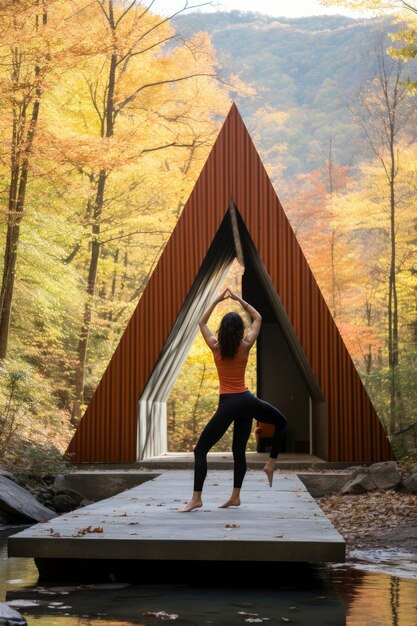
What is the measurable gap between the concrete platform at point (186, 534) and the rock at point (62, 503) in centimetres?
402

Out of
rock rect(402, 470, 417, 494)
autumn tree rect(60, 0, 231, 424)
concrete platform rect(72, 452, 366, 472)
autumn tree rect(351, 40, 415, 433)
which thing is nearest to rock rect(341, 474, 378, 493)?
rock rect(402, 470, 417, 494)

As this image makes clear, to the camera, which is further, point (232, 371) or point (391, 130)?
point (391, 130)

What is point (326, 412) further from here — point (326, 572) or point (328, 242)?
point (328, 242)

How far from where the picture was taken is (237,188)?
1269 cm

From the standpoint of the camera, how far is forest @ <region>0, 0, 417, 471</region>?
15617 millimetres

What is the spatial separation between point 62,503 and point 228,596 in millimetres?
6528

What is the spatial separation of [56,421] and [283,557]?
14.4 meters

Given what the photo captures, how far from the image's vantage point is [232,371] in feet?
20.5

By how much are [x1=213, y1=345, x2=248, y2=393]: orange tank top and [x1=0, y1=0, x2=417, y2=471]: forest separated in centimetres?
671

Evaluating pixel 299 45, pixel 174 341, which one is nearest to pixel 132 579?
pixel 174 341

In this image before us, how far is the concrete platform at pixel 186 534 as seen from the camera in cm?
508

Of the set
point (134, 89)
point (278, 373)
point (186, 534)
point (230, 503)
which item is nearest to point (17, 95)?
point (134, 89)

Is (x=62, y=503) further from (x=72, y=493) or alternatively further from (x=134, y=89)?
(x=134, y=89)

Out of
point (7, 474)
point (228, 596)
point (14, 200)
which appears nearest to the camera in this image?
point (228, 596)
